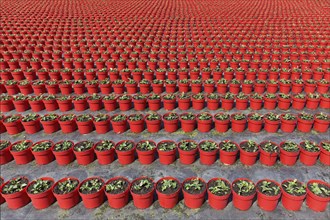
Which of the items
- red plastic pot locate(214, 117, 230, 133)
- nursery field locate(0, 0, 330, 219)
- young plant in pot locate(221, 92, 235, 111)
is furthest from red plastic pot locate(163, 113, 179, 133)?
young plant in pot locate(221, 92, 235, 111)

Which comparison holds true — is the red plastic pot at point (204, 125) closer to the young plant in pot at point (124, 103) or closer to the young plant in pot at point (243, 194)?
the young plant in pot at point (243, 194)

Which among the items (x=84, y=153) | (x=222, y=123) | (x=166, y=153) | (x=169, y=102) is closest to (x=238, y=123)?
(x=222, y=123)

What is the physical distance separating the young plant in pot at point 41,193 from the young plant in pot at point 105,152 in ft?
4.89

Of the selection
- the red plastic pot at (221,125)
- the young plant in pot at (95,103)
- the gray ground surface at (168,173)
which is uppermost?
the young plant in pot at (95,103)

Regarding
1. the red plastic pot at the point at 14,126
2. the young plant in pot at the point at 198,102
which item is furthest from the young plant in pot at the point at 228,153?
the red plastic pot at the point at 14,126

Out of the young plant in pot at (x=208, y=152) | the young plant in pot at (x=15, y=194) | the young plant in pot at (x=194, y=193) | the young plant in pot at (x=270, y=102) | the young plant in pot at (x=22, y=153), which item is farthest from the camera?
the young plant in pot at (x=270, y=102)

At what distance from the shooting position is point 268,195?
5.47 m

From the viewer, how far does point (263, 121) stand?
8375mm

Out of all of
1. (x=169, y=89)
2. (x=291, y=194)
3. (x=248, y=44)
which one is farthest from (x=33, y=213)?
(x=248, y=44)

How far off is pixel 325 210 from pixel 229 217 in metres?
2.34

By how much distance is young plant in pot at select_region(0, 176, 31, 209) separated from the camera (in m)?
5.68

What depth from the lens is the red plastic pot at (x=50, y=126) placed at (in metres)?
8.37

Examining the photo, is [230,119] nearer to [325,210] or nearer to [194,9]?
[325,210]

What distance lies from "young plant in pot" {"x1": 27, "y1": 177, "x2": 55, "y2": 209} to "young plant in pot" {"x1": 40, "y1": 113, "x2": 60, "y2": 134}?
2.86 meters
